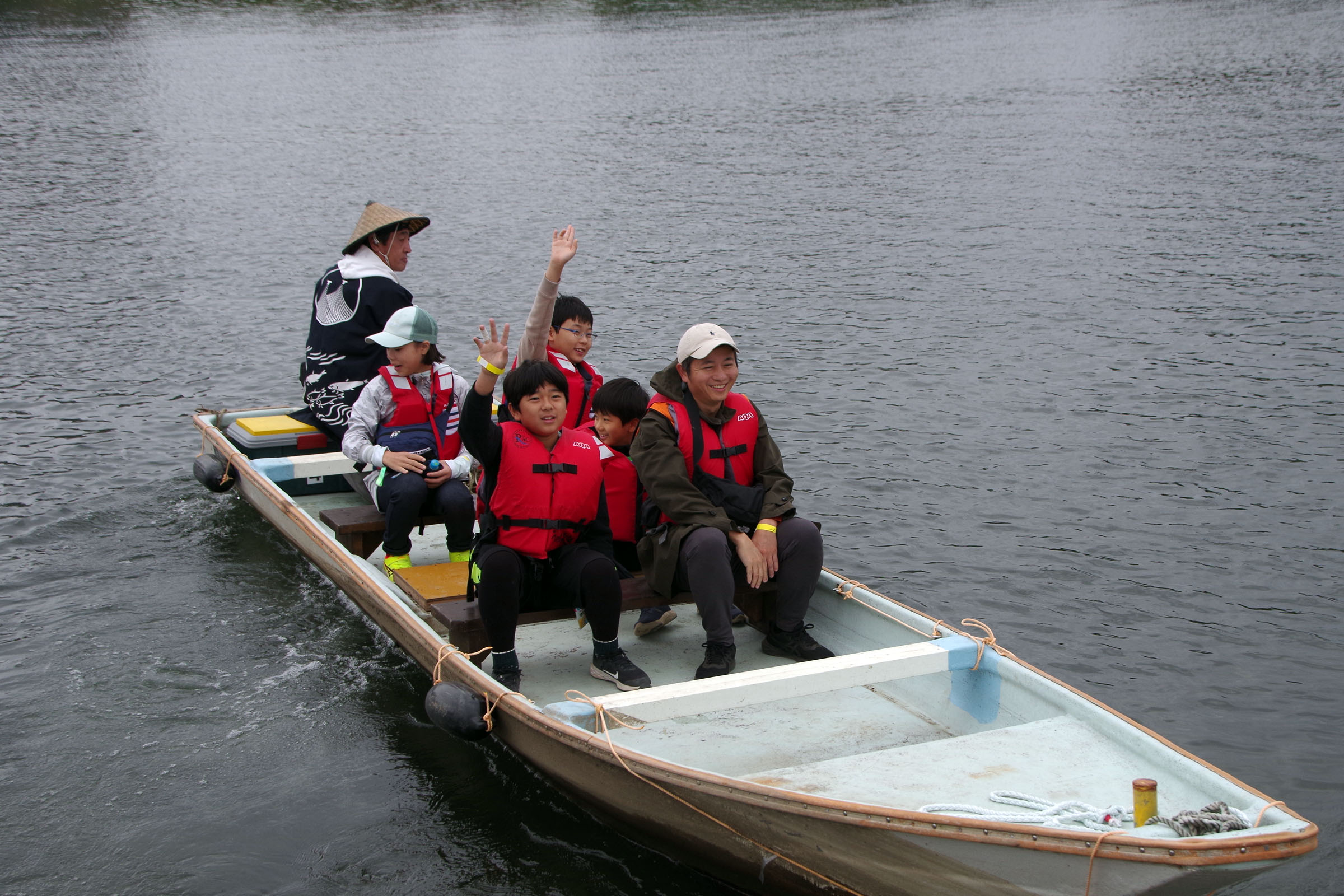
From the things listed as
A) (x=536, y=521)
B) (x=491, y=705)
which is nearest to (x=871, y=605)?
(x=536, y=521)

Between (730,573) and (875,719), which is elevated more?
(730,573)

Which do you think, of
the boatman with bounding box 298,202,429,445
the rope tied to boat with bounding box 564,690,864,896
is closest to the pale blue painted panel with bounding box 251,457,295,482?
the boatman with bounding box 298,202,429,445

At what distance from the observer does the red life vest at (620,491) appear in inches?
250

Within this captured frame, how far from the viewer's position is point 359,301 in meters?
7.64

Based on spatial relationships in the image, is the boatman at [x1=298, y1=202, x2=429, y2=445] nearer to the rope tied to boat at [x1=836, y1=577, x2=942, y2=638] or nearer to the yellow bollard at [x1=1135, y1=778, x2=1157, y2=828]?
the rope tied to boat at [x1=836, y1=577, x2=942, y2=638]

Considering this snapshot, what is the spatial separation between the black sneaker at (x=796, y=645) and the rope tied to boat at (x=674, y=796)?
1.05m

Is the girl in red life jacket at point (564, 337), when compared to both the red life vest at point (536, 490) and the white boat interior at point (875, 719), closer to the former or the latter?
the red life vest at point (536, 490)

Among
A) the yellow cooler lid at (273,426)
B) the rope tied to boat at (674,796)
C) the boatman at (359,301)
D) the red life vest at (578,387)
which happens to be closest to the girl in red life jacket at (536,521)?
the rope tied to boat at (674,796)

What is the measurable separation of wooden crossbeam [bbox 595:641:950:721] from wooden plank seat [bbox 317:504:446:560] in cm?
230

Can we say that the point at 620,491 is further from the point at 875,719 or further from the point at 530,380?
the point at 875,719

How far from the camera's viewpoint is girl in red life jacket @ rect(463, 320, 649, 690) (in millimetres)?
5723

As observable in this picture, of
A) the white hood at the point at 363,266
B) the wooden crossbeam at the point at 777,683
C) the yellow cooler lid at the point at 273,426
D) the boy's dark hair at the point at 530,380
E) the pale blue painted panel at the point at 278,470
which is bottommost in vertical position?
the wooden crossbeam at the point at 777,683

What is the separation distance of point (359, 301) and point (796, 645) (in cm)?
337

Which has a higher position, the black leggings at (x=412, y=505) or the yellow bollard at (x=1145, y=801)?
the black leggings at (x=412, y=505)
